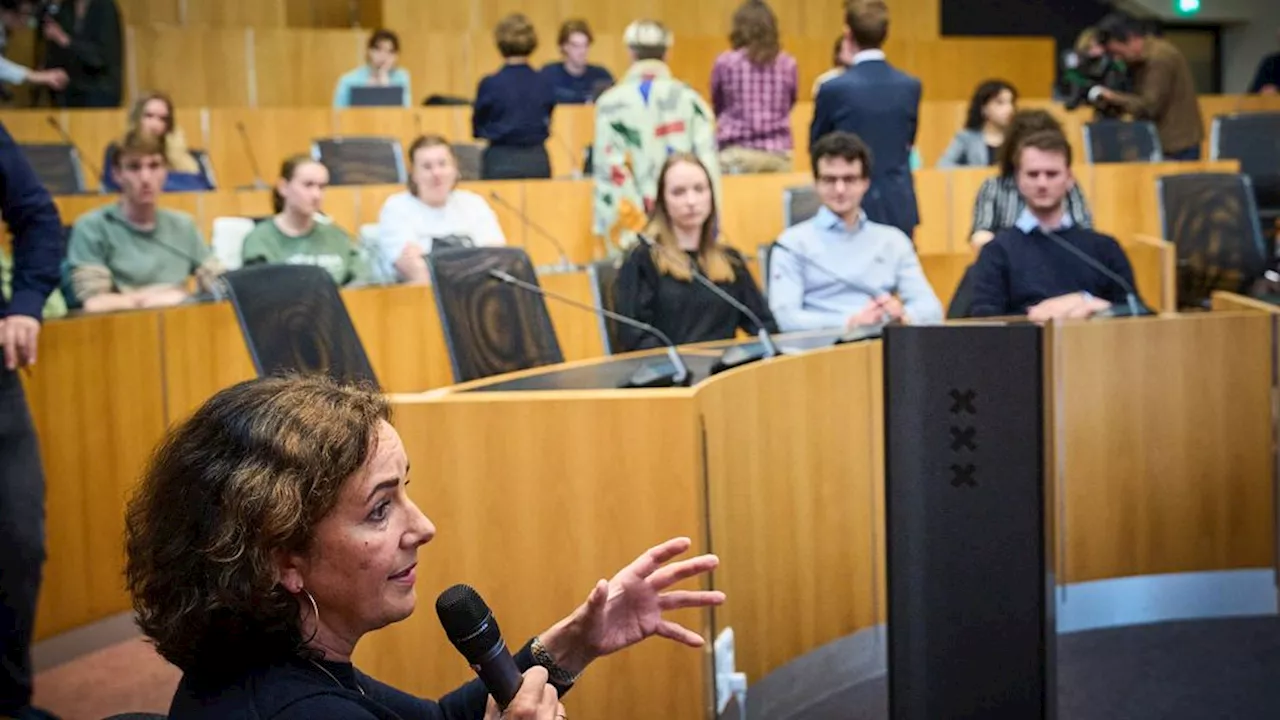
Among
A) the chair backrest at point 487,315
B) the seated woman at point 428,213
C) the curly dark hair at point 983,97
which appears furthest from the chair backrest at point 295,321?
the curly dark hair at point 983,97

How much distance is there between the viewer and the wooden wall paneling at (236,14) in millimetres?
11242

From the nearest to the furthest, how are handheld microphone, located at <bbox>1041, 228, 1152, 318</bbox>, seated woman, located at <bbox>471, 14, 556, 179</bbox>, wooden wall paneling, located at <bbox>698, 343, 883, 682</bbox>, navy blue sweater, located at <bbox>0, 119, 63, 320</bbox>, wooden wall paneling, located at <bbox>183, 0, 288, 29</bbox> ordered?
wooden wall paneling, located at <bbox>698, 343, 883, 682</bbox>, navy blue sweater, located at <bbox>0, 119, 63, 320</bbox>, handheld microphone, located at <bbox>1041, 228, 1152, 318</bbox>, seated woman, located at <bbox>471, 14, 556, 179</bbox>, wooden wall paneling, located at <bbox>183, 0, 288, 29</bbox>

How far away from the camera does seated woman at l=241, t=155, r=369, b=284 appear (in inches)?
213

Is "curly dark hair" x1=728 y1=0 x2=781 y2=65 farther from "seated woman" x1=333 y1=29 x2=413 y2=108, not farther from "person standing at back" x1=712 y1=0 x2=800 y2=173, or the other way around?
"seated woman" x1=333 y1=29 x2=413 y2=108

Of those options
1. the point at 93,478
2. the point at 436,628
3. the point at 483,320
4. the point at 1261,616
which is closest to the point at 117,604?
the point at 93,478

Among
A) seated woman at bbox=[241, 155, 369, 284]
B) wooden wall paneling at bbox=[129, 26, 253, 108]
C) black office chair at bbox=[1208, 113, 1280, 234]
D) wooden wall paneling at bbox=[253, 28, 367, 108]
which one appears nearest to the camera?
seated woman at bbox=[241, 155, 369, 284]

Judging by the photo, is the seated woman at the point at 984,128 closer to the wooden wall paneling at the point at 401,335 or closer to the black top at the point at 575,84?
the black top at the point at 575,84

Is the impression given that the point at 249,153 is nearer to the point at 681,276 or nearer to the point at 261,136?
the point at 261,136

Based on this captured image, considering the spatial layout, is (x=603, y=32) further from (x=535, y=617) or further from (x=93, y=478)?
(x=535, y=617)

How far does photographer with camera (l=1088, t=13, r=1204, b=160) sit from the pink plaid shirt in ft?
6.94

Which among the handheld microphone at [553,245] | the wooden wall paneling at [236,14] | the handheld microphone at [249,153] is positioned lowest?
the handheld microphone at [553,245]

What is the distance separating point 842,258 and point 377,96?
16.8 feet

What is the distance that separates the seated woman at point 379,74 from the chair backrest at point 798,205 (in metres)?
3.82

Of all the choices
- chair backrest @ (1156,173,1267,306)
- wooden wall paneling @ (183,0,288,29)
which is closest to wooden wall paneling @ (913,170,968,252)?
chair backrest @ (1156,173,1267,306)
